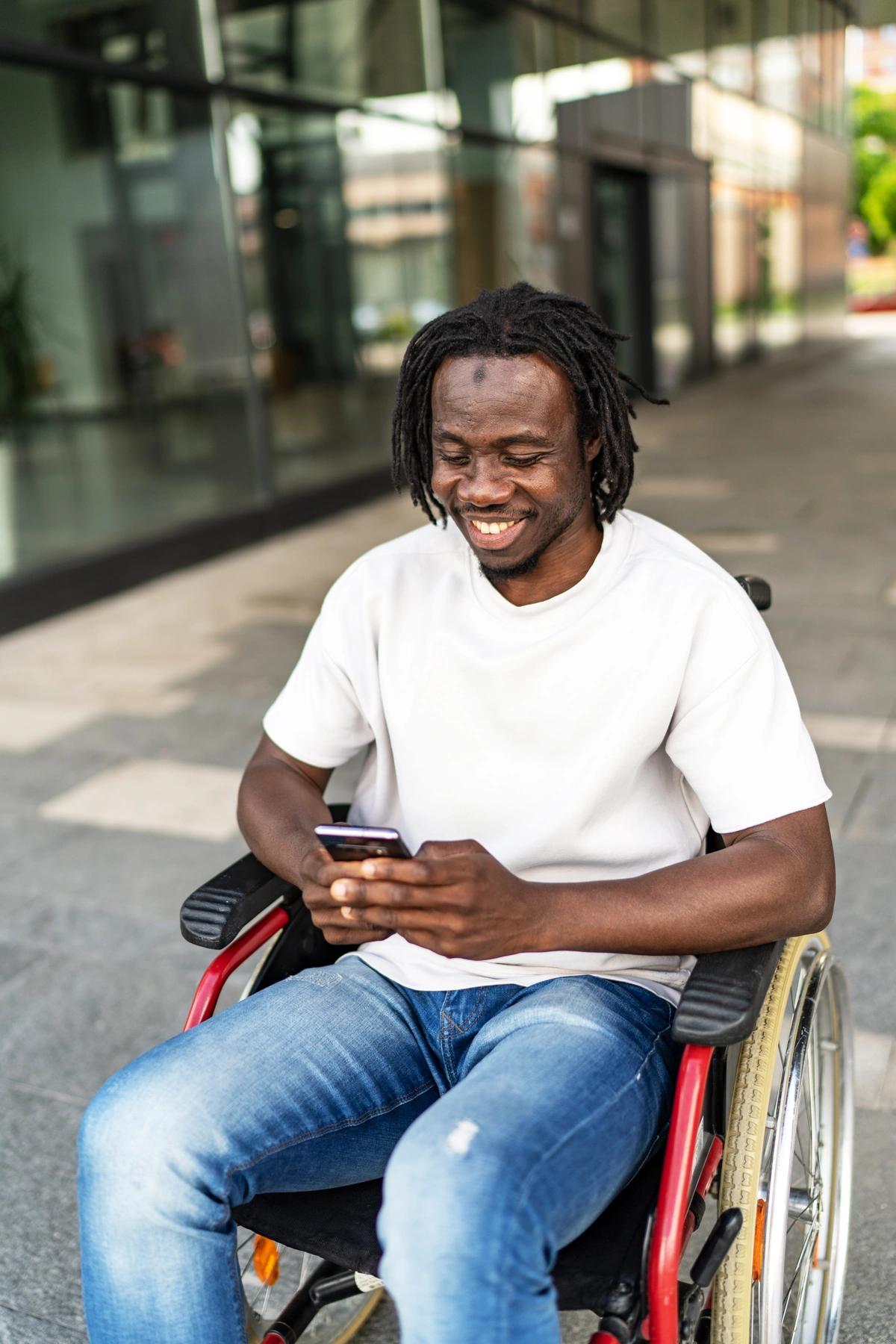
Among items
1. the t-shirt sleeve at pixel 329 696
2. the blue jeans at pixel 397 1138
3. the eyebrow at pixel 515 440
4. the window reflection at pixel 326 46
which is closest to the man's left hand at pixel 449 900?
the blue jeans at pixel 397 1138

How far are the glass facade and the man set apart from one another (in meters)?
5.17

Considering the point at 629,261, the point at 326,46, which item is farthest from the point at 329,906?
the point at 629,261

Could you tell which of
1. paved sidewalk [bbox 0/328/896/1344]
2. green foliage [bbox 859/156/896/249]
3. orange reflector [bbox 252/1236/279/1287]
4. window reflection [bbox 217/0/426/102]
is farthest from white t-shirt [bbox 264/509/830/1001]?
green foliage [bbox 859/156/896/249]

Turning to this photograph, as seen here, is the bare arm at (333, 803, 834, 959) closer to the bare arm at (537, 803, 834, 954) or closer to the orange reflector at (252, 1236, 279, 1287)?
the bare arm at (537, 803, 834, 954)

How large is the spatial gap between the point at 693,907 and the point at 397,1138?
0.46m

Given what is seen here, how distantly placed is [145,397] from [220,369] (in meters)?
0.56

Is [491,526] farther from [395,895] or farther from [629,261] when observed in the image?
[629,261]

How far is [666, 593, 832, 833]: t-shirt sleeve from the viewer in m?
1.63

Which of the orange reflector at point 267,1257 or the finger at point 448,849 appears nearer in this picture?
the finger at point 448,849

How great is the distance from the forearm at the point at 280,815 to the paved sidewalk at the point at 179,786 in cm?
80

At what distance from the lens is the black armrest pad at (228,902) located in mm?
1716

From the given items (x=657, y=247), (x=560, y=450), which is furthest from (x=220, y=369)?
(x=657, y=247)

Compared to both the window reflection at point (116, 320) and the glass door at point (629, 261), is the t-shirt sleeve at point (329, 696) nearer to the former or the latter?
the window reflection at point (116, 320)

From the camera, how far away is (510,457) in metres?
1.71
